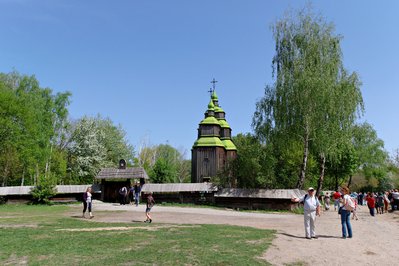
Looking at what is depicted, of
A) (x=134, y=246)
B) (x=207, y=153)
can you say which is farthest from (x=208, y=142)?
(x=134, y=246)

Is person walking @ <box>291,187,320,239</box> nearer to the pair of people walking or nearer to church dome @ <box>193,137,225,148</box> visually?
the pair of people walking

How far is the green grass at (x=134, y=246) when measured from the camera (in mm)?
7965

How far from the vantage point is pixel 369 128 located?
2250 inches

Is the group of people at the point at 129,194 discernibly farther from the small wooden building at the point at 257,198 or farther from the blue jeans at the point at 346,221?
the blue jeans at the point at 346,221

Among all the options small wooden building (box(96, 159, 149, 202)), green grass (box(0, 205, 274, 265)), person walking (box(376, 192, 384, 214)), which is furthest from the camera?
small wooden building (box(96, 159, 149, 202))

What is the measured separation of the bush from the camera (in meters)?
27.2

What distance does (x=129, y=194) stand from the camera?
93.5ft

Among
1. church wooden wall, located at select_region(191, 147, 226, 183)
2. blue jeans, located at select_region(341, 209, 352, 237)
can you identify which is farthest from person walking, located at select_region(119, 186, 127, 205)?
blue jeans, located at select_region(341, 209, 352, 237)

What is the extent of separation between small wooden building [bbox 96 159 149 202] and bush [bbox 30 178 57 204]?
3.85m

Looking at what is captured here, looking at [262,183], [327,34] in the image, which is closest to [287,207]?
[262,183]

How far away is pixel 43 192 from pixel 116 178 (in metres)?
6.03

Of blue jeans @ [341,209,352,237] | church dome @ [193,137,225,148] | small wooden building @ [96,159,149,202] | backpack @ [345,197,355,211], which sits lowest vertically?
blue jeans @ [341,209,352,237]

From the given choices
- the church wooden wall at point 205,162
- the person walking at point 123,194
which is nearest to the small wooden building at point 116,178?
the person walking at point 123,194

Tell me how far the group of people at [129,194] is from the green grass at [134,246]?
1330cm
